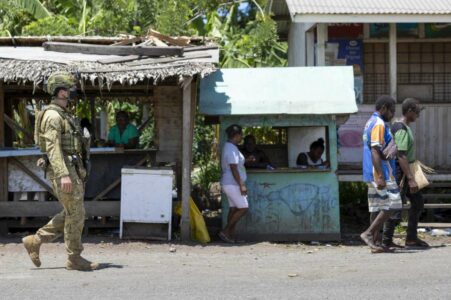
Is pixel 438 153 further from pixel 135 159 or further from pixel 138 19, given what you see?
pixel 138 19

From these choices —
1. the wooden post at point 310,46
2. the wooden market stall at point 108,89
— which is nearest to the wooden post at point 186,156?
the wooden market stall at point 108,89

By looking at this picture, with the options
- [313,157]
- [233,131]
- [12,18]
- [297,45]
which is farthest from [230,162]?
[12,18]

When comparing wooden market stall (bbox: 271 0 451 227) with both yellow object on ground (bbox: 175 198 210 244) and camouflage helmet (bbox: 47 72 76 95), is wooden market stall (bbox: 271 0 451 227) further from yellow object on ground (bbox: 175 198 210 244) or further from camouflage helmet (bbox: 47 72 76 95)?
camouflage helmet (bbox: 47 72 76 95)

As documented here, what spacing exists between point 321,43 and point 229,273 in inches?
199

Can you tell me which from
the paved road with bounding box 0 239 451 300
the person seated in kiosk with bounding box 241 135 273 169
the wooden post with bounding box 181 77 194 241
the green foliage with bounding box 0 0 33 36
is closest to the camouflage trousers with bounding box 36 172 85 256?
the paved road with bounding box 0 239 451 300

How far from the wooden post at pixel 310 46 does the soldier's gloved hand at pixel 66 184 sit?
6626mm

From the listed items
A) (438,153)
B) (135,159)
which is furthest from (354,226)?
(135,159)

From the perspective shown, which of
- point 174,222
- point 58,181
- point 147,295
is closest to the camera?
point 147,295

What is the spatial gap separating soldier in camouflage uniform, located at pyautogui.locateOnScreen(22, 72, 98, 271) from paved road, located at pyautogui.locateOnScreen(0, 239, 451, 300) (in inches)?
13.7

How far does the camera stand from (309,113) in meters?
10.5

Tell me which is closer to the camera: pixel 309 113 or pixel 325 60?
pixel 309 113

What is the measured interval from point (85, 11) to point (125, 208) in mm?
8296

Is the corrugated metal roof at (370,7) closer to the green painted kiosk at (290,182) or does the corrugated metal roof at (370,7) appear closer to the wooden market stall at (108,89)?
the green painted kiosk at (290,182)

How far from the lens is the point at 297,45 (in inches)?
587
